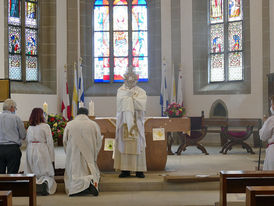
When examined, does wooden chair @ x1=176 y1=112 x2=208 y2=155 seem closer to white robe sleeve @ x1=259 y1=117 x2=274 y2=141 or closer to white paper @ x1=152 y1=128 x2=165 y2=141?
white paper @ x1=152 y1=128 x2=165 y2=141

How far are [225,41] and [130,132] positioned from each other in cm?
856

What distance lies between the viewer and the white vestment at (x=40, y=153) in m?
7.81

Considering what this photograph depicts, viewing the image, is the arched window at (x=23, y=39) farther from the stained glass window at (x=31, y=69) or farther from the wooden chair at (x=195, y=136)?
the wooden chair at (x=195, y=136)

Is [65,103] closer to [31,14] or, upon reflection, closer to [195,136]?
[31,14]

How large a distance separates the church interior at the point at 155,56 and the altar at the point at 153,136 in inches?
150

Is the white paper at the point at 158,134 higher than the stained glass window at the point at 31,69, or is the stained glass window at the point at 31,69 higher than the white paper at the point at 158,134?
the stained glass window at the point at 31,69

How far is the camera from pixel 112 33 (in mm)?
17203

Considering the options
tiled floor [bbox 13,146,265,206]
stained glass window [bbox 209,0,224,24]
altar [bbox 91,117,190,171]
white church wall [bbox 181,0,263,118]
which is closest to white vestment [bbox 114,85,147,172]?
tiled floor [bbox 13,146,265,206]

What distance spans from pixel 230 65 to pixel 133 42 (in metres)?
3.56

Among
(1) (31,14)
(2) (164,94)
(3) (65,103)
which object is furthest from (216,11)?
(1) (31,14)

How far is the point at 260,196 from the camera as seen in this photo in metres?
4.16

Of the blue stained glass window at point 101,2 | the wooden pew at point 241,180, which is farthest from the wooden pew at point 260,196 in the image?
the blue stained glass window at point 101,2

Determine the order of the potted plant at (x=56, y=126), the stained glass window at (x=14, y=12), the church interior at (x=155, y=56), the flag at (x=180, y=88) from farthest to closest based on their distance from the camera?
the flag at (x=180, y=88) < the stained glass window at (x=14, y=12) < the church interior at (x=155, y=56) < the potted plant at (x=56, y=126)

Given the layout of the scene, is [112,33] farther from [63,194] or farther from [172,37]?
[63,194]
